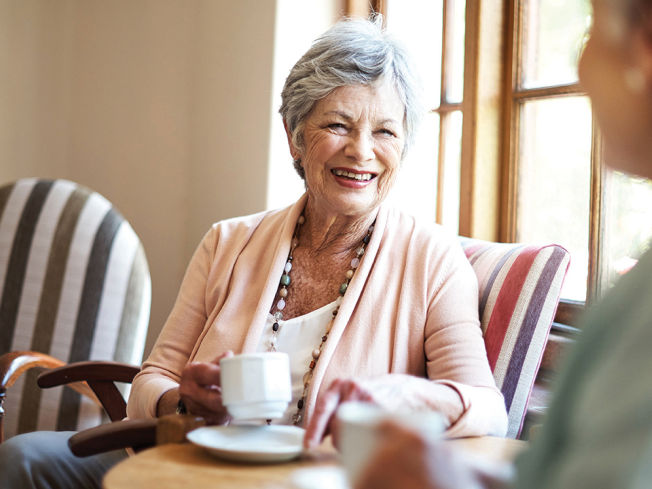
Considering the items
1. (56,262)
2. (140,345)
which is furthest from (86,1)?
(140,345)

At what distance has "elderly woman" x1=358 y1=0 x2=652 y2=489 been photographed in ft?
1.74

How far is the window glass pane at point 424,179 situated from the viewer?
8.38ft

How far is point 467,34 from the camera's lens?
7.32ft

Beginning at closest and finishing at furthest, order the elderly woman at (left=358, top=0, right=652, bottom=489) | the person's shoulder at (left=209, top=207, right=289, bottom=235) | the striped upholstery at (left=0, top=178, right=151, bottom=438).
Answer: the elderly woman at (left=358, top=0, right=652, bottom=489) < the person's shoulder at (left=209, top=207, right=289, bottom=235) < the striped upholstery at (left=0, top=178, right=151, bottom=438)

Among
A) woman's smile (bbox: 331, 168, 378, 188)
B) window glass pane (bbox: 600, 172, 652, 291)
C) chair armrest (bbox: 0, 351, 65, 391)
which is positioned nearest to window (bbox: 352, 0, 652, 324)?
window glass pane (bbox: 600, 172, 652, 291)

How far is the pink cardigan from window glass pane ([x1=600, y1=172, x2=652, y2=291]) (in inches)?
19.8

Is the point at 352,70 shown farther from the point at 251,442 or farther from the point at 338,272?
the point at 251,442

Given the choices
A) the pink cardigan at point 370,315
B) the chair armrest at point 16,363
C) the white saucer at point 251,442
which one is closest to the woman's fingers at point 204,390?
the white saucer at point 251,442

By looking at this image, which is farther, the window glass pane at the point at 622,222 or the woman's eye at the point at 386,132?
the window glass pane at the point at 622,222

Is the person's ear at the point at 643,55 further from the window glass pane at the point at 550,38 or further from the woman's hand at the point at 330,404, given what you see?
the window glass pane at the point at 550,38

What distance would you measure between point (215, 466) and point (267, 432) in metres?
0.15

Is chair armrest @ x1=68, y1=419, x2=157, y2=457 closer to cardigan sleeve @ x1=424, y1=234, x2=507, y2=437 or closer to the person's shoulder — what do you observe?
cardigan sleeve @ x1=424, y1=234, x2=507, y2=437

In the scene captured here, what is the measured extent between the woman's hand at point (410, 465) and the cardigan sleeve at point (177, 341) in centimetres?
97

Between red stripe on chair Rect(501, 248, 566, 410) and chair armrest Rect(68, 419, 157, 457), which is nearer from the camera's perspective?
chair armrest Rect(68, 419, 157, 457)
